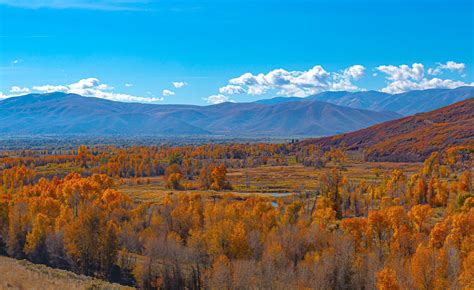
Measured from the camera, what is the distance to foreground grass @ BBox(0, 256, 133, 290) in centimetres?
4344

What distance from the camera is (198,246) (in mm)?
56531

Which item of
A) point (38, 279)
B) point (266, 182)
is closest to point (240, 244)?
point (38, 279)

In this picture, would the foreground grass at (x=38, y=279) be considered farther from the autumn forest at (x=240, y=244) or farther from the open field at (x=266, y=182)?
the open field at (x=266, y=182)

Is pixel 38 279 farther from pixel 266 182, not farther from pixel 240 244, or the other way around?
pixel 266 182

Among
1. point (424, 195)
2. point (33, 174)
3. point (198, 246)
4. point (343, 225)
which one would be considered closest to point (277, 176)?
point (424, 195)

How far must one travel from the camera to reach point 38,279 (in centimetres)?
4744

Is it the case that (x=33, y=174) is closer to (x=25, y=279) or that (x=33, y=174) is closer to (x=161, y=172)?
(x=161, y=172)

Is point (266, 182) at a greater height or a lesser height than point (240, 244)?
lesser

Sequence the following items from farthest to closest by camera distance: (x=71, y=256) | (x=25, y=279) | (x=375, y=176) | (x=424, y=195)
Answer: (x=375, y=176)
(x=424, y=195)
(x=71, y=256)
(x=25, y=279)

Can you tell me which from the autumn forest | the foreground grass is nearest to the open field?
the autumn forest

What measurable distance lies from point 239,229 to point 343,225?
16966 millimetres

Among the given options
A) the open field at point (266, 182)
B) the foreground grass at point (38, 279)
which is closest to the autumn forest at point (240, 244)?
the foreground grass at point (38, 279)

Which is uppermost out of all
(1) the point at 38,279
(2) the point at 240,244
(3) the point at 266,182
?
(2) the point at 240,244

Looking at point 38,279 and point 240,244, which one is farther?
point 240,244
